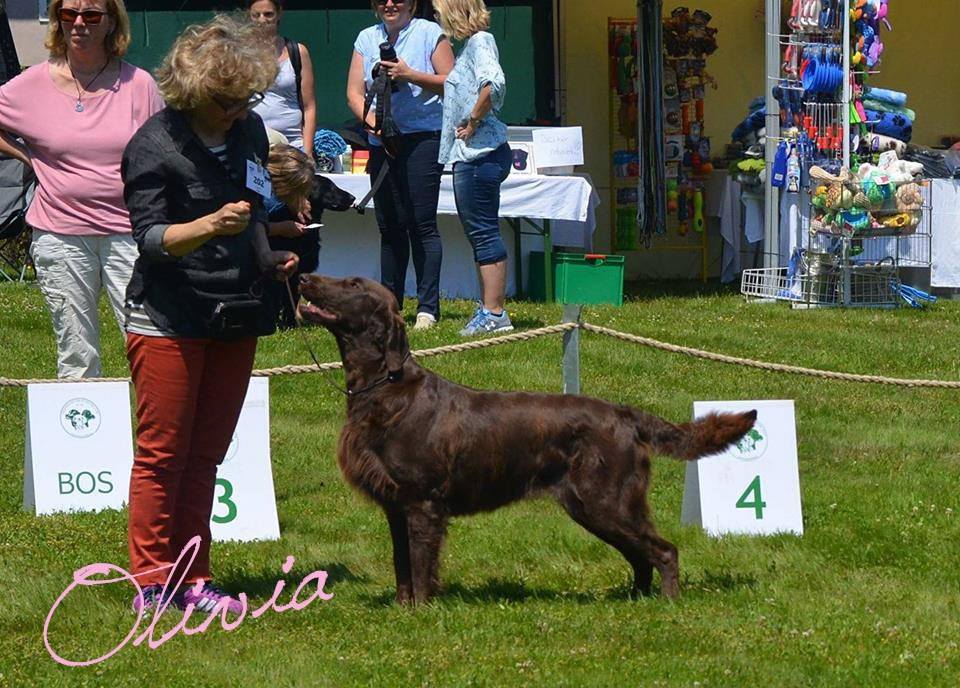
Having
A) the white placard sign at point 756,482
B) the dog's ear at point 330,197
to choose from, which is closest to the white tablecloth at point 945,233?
the white placard sign at point 756,482

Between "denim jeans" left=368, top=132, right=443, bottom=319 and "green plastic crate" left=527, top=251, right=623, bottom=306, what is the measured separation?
2.01 metres

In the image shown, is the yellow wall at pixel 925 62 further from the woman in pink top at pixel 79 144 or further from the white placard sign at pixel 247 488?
the woman in pink top at pixel 79 144

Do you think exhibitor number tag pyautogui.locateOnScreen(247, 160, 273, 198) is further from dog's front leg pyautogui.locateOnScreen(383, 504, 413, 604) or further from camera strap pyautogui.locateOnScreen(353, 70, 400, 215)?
camera strap pyautogui.locateOnScreen(353, 70, 400, 215)

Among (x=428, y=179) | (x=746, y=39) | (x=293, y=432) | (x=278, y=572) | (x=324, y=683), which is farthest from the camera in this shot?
(x=746, y=39)

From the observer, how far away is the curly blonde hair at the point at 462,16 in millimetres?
8875

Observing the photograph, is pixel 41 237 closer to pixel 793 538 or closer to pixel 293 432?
pixel 293 432

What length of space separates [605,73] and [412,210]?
529 centimetres

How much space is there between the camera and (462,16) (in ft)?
29.2

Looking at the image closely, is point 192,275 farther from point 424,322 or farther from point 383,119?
point 424,322

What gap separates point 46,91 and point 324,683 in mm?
2820

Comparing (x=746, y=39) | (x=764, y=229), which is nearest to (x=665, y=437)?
(x=764, y=229)

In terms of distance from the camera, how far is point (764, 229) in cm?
1230

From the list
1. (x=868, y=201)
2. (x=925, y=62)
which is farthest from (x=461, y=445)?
(x=925, y=62)

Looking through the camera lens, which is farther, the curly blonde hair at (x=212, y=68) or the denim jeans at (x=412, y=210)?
the denim jeans at (x=412, y=210)
